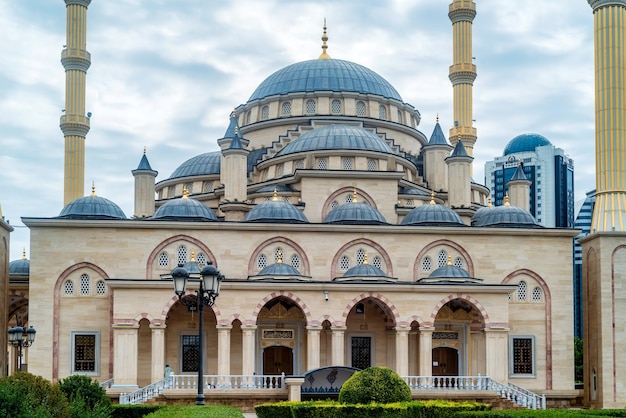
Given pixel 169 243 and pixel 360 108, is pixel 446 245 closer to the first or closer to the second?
pixel 169 243

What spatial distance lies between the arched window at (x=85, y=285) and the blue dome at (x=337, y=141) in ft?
31.6

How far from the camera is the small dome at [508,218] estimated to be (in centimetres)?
3397

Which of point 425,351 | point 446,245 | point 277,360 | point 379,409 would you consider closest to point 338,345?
point 425,351

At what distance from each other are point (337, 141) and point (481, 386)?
11540 millimetres

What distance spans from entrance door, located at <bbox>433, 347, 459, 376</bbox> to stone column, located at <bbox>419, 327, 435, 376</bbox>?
6.53ft

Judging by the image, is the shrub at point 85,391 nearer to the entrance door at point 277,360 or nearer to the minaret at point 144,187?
the entrance door at point 277,360

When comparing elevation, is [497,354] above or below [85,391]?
above

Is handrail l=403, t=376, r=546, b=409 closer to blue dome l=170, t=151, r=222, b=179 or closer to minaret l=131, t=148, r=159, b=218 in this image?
minaret l=131, t=148, r=159, b=218

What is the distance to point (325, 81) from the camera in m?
42.9

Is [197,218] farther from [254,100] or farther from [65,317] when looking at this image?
[254,100]

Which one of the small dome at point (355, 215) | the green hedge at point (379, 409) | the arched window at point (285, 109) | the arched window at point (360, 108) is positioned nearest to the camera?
the green hedge at point (379, 409)

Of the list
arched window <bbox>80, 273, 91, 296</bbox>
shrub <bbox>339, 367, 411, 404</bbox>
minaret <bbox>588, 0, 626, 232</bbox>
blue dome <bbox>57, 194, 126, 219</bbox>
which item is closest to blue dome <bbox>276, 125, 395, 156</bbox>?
blue dome <bbox>57, 194, 126, 219</bbox>

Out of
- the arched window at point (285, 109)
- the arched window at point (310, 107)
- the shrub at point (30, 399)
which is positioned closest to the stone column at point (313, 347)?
the arched window at point (310, 107)

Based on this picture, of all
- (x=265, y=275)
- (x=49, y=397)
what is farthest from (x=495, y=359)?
(x=49, y=397)
